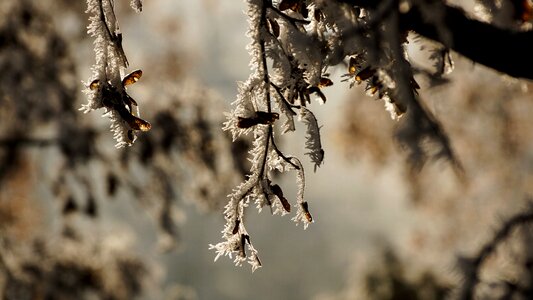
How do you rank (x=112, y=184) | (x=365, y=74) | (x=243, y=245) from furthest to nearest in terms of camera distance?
1. (x=112, y=184)
2. (x=243, y=245)
3. (x=365, y=74)

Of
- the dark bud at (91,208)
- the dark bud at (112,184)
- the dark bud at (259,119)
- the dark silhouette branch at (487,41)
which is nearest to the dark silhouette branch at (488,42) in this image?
the dark silhouette branch at (487,41)

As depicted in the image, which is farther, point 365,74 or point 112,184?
point 112,184

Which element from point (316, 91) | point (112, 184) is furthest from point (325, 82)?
point (112, 184)

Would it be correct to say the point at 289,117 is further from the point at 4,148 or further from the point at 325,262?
the point at 325,262

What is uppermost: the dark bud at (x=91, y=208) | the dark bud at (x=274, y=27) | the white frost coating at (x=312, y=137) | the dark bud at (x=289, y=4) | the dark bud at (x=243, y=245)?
the dark bud at (x=91, y=208)

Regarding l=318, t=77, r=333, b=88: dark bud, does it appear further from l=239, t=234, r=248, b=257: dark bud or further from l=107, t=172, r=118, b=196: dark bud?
l=107, t=172, r=118, b=196: dark bud

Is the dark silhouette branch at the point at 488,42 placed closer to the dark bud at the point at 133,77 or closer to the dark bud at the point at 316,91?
the dark bud at the point at 316,91

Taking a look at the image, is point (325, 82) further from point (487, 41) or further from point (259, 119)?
point (487, 41)
